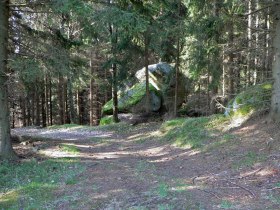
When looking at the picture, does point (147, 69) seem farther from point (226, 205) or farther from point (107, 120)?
point (226, 205)

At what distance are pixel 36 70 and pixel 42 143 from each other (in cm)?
521

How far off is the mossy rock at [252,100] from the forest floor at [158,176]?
71 cm

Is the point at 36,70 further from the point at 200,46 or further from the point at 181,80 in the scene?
the point at 181,80

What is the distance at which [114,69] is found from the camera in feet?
68.4

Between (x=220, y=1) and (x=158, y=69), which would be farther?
(x=158, y=69)

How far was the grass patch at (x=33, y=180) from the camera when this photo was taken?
6312 millimetres

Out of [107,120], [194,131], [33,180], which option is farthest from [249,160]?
[107,120]

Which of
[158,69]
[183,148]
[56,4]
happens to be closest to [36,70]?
[56,4]

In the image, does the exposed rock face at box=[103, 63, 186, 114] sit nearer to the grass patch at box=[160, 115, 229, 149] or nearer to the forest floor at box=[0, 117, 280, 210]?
the grass patch at box=[160, 115, 229, 149]

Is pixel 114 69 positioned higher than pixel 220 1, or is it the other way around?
pixel 220 1

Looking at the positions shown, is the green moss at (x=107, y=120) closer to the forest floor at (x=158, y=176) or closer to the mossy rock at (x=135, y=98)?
the mossy rock at (x=135, y=98)

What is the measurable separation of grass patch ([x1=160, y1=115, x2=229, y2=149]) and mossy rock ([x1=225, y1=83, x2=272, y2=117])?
2.94 ft

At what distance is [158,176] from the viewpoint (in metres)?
7.79

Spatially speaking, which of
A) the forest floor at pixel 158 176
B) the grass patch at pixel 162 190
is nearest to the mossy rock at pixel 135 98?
the forest floor at pixel 158 176
